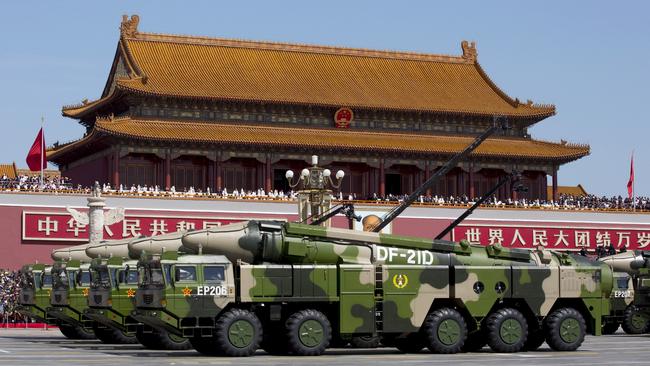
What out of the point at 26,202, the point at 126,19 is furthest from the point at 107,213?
the point at 126,19

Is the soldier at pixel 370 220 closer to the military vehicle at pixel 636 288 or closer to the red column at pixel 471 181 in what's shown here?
the red column at pixel 471 181

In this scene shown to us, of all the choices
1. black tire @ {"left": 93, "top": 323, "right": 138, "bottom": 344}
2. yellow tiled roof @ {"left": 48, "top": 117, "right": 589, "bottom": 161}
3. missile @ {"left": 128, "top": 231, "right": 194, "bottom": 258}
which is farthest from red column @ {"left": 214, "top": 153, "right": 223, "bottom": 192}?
missile @ {"left": 128, "top": 231, "right": 194, "bottom": 258}

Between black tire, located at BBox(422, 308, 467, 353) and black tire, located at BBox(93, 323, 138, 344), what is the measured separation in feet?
35.4

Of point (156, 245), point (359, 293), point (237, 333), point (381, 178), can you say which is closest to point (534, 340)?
point (359, 293)

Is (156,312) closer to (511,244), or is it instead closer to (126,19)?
(511,244)

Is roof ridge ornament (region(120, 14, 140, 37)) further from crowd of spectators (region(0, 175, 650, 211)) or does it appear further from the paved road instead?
the paved road

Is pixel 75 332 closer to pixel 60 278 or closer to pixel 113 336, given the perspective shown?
pixel 113 336

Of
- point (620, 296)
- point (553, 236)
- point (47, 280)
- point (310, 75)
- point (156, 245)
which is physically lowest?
point (620, 296)

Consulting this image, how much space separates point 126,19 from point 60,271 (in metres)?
44.7

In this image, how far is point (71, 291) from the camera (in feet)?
137

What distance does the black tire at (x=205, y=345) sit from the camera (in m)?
34.9


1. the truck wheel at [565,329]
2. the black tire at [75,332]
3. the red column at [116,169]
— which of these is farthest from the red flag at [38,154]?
the truck wheel at [565,329]

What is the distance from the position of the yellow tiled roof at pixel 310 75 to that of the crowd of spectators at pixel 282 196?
5.94m

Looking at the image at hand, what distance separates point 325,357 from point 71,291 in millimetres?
10790
